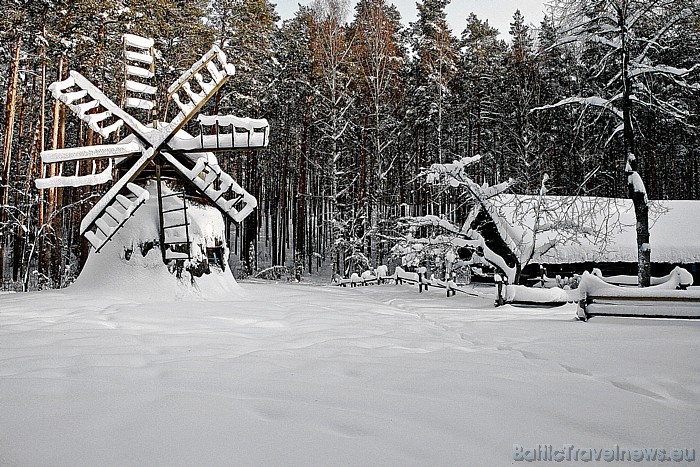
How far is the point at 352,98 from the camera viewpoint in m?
23.4

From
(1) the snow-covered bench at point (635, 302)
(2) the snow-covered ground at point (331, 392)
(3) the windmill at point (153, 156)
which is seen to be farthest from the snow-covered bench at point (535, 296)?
(3) the windmill at point (153, 156)

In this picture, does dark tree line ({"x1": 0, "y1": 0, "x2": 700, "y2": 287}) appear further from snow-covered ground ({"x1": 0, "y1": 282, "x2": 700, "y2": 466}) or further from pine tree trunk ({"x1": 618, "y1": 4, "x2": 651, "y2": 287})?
snow-covered ground ({"x1": 0, "y1": 282, "x2": 700, "y2": 466})

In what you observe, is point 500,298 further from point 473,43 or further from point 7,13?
point 473,43

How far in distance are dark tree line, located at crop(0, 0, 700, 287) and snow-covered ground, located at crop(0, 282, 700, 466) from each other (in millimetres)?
7713

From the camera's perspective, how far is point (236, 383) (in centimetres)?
443

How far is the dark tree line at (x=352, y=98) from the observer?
17.8 meters

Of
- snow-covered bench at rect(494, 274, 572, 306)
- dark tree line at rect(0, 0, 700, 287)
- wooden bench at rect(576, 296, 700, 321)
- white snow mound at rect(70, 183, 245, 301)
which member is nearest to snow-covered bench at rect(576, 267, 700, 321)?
wooden bench at rect(576, 296, 700, 321)

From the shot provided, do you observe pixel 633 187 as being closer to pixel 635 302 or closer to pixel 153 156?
pixel 635 302

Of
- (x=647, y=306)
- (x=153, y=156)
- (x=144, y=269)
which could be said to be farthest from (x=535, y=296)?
→ (x=153, y=156)

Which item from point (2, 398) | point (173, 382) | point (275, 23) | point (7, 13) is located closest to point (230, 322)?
point (173, 382)

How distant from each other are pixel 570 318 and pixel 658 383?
516cm

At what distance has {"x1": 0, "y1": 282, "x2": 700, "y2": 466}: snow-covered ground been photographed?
10.0 ft

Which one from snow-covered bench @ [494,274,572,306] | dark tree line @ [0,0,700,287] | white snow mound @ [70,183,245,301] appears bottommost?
snow-covered bench @ [494,274,572,306]

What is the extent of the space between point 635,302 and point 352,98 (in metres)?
17.6
